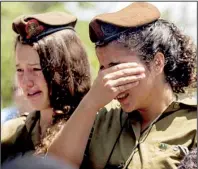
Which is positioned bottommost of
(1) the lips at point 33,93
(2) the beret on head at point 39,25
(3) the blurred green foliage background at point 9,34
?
(3) the blurred green foliage background at point 9,34

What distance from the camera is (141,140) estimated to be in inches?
74.9

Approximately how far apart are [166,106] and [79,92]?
1.17 ft

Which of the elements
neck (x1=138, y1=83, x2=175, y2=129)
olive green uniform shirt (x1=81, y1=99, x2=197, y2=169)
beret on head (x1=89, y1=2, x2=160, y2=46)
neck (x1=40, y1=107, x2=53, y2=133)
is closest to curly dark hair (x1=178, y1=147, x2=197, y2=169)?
olive green uniform shirt (x1=81, y1=99, x2=197, y2=169)

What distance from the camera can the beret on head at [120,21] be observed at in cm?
192

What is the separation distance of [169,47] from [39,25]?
508mm

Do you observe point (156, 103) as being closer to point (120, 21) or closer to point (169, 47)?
point (169, 47)

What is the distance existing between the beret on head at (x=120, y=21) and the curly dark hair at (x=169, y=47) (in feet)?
0.07

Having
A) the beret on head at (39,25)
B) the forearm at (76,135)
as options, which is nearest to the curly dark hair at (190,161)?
the forearm at (76,135)

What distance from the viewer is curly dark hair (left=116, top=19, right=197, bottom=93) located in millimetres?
1904

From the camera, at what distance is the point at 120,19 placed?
1946 millimetres

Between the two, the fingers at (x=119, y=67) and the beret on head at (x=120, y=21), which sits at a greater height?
the beret on head at (x=120, y=21)

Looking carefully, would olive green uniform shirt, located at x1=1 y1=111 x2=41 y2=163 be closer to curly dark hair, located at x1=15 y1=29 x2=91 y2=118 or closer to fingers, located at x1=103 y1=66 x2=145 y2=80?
curly dark hair, located at x1=15 y1=29 x2=91 y2=118

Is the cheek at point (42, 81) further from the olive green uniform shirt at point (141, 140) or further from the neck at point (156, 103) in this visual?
the neck at point (156, 103)

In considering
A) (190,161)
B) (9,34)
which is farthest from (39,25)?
(9,34)
